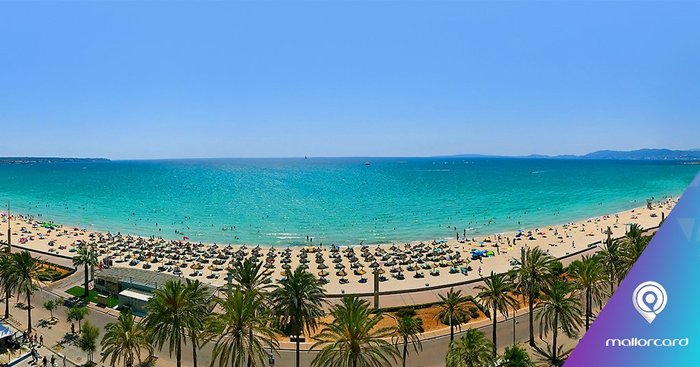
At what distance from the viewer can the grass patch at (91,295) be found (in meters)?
47.6

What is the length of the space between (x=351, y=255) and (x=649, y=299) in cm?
6371

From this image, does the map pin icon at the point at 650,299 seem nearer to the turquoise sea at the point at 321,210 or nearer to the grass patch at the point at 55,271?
the grass patch at the point at 55,271

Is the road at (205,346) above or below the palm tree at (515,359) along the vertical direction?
below

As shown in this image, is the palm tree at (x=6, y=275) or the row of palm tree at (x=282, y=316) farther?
the palm tree at (x=6, y=275)

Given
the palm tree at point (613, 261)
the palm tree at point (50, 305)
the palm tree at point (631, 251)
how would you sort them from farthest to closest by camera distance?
the palm tree at point (50, 305)
the palm tree at point (613, 261)
the palm tree at point (631, 251)

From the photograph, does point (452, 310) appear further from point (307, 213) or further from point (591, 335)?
point (307, 213)

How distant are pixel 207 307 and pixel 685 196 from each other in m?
29.2

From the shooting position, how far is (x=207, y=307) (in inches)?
1228

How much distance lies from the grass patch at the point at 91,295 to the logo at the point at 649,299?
50434 mm

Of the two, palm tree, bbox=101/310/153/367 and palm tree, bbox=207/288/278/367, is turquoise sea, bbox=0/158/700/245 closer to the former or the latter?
palm tree, bbox=101/310/153/367

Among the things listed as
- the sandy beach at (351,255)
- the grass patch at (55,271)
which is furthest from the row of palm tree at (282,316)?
the sandy beach at (351,255)

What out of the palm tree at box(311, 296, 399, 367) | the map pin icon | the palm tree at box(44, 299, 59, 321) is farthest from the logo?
the palm tree at box(44, 299, 59, 321)

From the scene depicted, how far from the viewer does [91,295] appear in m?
49.8

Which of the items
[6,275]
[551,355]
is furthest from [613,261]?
[6,275]
